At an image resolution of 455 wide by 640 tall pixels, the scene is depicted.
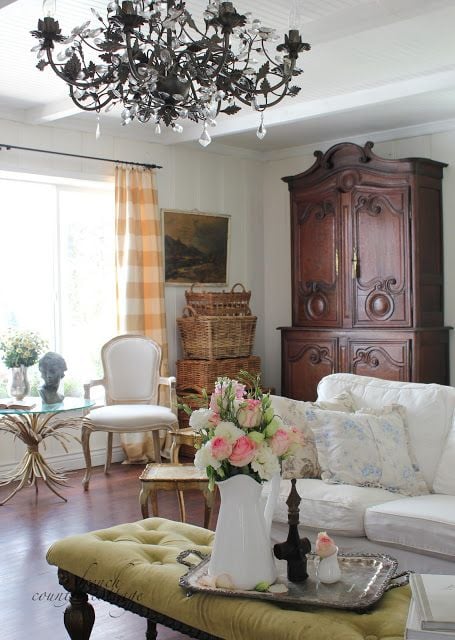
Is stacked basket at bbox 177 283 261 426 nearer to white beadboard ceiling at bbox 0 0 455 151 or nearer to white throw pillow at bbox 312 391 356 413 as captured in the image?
white beadboard ceiling at bbox 0 0 455 151

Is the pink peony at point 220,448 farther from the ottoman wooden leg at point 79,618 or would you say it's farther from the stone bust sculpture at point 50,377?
the stone bust sculpture at point 50,377

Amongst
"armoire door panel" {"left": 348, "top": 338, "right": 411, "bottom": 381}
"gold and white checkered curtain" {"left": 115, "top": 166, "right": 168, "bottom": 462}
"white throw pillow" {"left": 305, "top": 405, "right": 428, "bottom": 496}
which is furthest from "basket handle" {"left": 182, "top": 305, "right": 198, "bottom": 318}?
"white throw pillow" {"left": 305, "top": 405, "right": 428, "bottom": 496}

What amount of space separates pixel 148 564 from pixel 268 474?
1.99ft

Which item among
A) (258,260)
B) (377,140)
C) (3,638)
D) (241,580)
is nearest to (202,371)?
(258,260)

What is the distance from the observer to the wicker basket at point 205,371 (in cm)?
644

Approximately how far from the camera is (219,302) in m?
6.59

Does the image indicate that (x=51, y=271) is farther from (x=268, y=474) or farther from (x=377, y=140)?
(x=268, y=474)

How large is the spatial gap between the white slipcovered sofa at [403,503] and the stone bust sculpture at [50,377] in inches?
80.3

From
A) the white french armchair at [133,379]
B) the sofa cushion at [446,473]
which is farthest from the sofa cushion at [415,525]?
the white french armchair at [133,379]

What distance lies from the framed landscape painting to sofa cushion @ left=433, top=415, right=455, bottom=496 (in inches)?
140

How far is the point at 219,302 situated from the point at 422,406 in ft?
9.99

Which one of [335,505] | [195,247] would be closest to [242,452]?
[335,505]

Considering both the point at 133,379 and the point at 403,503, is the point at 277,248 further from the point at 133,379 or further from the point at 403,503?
the point at 403,503

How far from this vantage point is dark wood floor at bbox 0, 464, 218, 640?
10.5 feet
